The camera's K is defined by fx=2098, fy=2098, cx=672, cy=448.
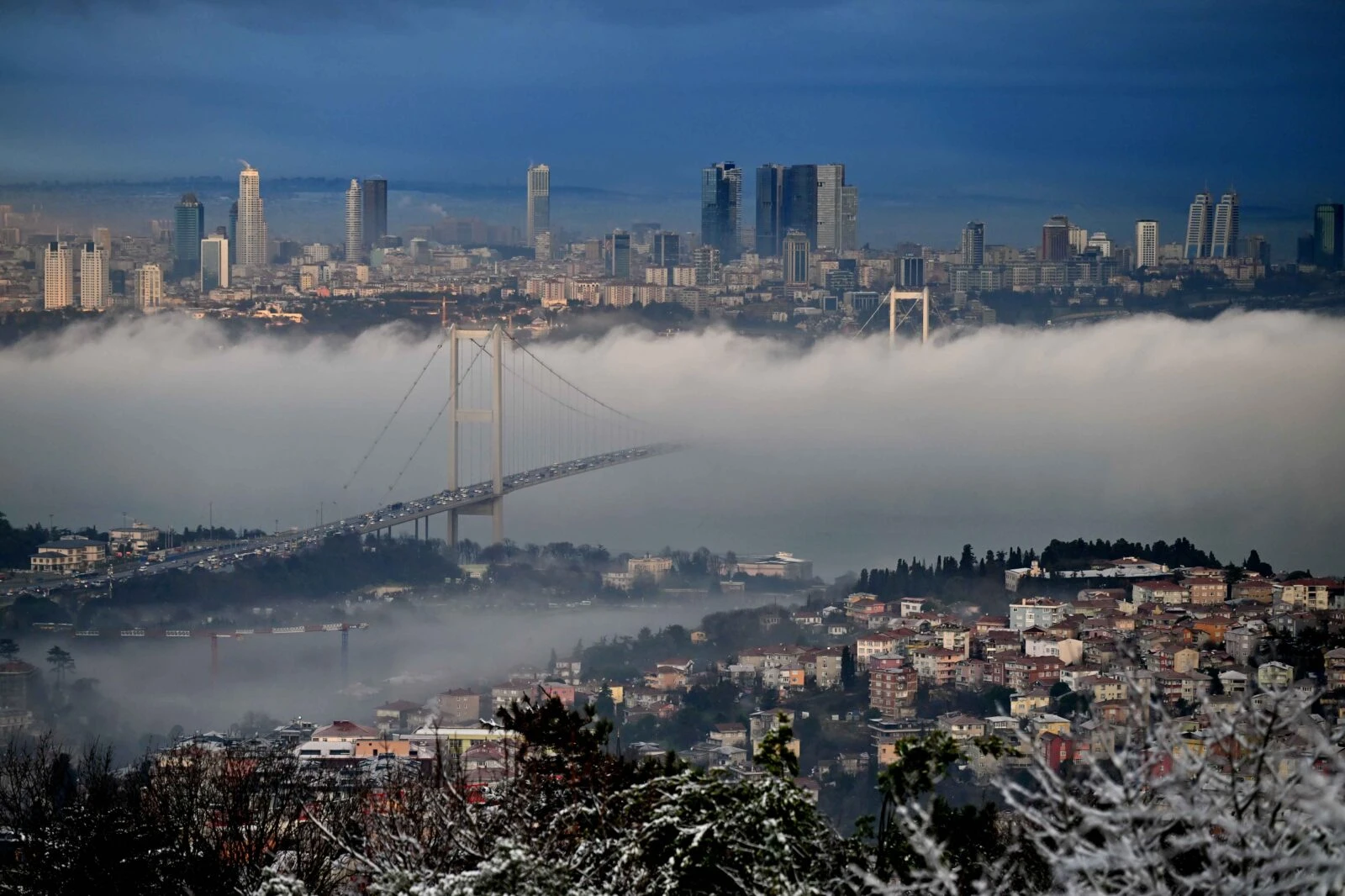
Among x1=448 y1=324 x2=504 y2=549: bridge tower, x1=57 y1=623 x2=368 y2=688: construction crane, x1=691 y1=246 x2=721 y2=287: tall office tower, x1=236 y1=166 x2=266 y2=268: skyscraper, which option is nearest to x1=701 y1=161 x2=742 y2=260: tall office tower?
x1=691 y1=246 x2=721 y2=287: tall office tower

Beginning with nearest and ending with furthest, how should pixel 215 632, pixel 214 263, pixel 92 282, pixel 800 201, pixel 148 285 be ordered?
pixel 215 632, pixel 92 282, pixel 148 285, pixel 214 263, pixel 800 201

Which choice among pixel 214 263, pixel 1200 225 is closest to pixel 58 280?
pixel 214 263

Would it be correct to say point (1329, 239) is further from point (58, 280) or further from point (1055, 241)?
point (58, 280)

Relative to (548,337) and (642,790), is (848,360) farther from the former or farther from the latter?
(642,790)

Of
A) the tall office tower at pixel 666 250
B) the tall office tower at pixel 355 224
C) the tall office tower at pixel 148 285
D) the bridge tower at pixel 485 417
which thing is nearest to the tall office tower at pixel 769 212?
the tall office tower at pixel 666 250

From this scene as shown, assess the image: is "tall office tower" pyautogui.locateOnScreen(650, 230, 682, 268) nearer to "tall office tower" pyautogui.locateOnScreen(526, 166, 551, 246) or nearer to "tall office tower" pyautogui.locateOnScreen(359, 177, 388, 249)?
"tall office tower" pyautogui.locateOnScreen(526, 166, 551, 246)

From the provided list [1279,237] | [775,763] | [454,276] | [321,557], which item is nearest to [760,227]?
[454,276]

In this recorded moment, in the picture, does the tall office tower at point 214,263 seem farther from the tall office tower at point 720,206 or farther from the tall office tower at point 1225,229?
the tall office tower at point 1225,229
